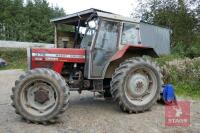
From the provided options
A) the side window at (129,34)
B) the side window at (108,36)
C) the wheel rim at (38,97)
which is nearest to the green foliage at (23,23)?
the side window at (129,34)

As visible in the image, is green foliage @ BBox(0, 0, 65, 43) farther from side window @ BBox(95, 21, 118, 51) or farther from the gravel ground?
the gravel ground

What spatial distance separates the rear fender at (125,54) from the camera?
796cm

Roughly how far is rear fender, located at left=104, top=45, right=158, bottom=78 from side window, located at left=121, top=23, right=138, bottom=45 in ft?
0.66

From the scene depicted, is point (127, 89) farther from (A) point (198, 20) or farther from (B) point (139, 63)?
(A) point (198, 20)

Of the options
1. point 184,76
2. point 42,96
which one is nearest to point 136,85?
point 42,96

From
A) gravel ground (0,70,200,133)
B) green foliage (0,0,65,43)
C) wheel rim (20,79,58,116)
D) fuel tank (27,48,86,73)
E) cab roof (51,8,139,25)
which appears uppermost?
green foliage (0,0,65,43)

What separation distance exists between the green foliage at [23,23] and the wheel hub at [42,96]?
5141 centimetres

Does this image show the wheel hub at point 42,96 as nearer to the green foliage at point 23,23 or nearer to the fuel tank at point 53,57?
the fuel tank at point 53,57

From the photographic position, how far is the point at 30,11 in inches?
2559

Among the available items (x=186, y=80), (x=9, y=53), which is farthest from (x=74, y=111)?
(x=9, y=53)

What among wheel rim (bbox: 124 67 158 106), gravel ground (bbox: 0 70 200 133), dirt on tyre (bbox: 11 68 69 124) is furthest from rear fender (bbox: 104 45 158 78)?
dirt on tyre (bbox: 11 68 69 124)

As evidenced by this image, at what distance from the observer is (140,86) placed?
808 centimetres

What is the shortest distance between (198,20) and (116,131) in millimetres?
23943

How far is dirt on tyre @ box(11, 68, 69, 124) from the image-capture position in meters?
6.83
